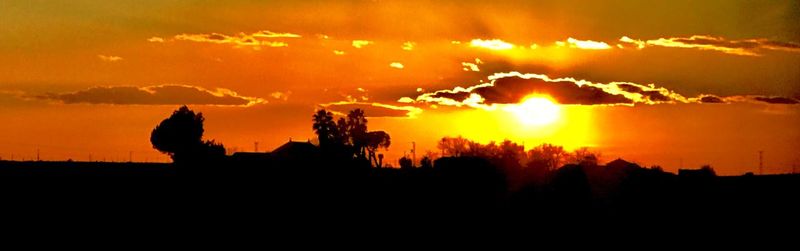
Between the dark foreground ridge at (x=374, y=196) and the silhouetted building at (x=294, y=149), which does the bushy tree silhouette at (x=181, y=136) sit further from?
Result: the dark foreground ridge at (x=374, y=196)

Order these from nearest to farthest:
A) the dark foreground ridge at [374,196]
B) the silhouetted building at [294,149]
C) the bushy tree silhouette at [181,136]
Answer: the dark foreground ridge at [374,196] < the silhouetted building at [294,149] < the bushy tree silhouette at [181,136]

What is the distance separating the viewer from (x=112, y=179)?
11544cm

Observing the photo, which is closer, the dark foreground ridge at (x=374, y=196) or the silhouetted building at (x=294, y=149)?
the dark foreground ridge at (x=374, y=196)

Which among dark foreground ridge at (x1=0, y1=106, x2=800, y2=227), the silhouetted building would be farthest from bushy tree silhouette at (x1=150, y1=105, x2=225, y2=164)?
dark foreground ridge at (x1=0, y1=106, x2=800, y2=227)

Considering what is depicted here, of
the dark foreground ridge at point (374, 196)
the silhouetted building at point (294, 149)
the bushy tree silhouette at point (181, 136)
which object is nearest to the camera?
the dark foreground ridge at point (374, 196)

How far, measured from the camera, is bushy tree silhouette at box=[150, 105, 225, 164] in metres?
154

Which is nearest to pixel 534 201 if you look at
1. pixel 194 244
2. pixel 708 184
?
pixel 708 184

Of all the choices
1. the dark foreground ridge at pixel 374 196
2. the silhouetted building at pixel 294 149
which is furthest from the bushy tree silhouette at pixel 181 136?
the dark foreground ridge at pixel 374 196

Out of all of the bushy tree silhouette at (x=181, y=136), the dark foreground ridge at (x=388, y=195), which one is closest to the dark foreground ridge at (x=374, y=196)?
the dark foreground ridge at (x=388, y=195)

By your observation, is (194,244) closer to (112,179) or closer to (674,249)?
(674,249)

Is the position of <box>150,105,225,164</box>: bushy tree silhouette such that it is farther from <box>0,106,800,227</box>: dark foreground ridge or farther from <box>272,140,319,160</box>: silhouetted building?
<box>0,106,800,227</box>: dark foreground ridge

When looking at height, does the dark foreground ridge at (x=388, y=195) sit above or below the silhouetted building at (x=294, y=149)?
below

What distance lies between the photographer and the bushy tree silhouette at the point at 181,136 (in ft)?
504

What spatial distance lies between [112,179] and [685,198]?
184 ft
